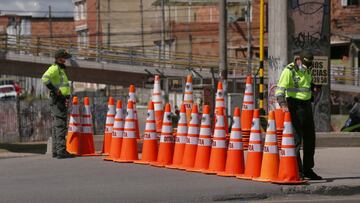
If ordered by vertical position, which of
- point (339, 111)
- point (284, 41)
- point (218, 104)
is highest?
point (284, 41)

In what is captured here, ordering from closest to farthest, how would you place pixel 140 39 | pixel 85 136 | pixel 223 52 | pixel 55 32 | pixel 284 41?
pixel 85 136, pixel 284 41, pixel 223 52, pixel 140 39, pixel 55 32

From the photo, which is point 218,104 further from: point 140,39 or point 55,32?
point 55,32

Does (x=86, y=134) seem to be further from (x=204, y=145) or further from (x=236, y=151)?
(x=236, y=151)

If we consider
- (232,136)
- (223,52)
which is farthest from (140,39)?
(232,136)

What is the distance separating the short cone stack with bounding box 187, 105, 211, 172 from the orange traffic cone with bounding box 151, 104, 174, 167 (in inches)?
28.3

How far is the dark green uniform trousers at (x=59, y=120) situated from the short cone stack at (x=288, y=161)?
182 inches

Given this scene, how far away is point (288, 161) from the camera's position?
10117mm

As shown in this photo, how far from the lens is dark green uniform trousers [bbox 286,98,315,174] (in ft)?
34.5

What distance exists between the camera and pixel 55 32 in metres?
92.3

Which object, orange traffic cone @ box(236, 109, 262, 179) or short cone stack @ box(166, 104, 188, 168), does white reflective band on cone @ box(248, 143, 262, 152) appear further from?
short cone stack @ box(166, 104, 188, 168)

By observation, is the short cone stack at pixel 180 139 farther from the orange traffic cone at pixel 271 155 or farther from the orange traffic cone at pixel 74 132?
the orange traffic cone at pixel 74 132

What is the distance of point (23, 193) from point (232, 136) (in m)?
3.21

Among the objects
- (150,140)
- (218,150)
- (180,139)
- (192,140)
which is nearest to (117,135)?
(150,140)

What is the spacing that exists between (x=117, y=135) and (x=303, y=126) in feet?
12.2
